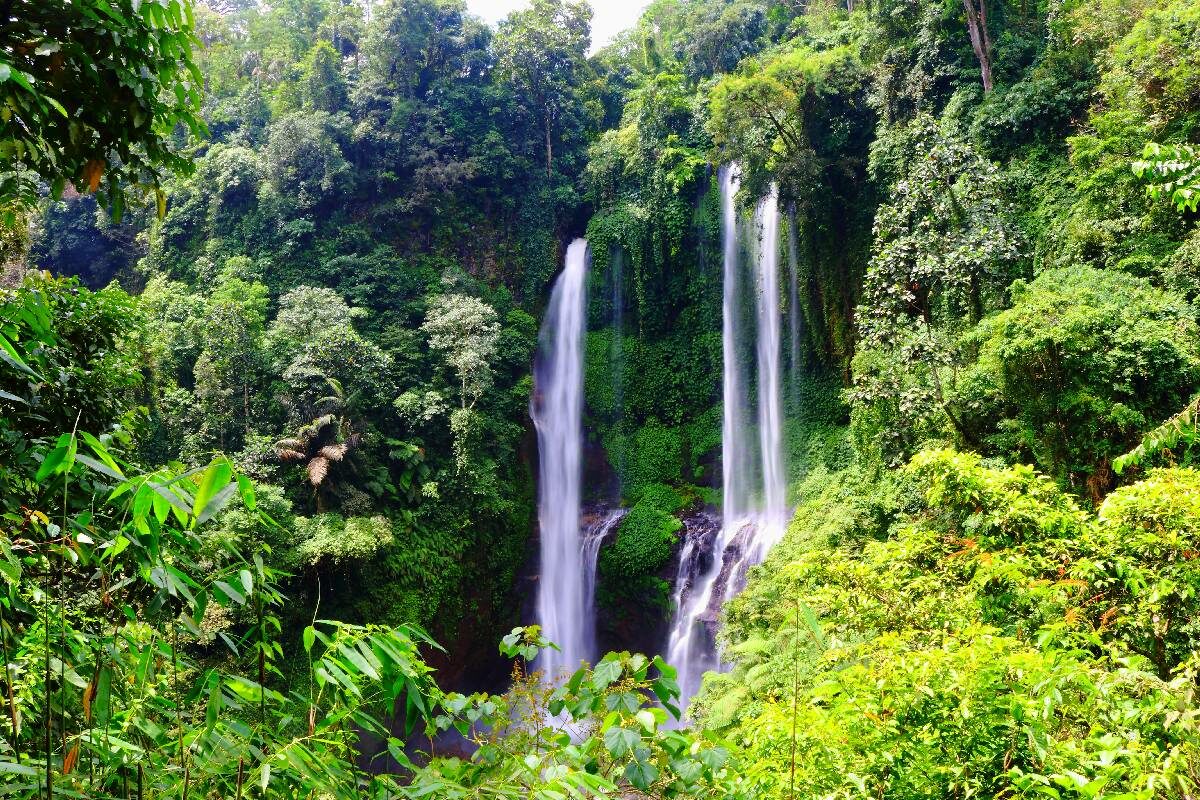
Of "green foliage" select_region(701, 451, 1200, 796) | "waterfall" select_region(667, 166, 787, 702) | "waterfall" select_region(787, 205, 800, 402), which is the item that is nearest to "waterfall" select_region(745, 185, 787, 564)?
"waterfall" select_region(667, 166, 787, 702)

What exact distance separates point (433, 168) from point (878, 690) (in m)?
17.1

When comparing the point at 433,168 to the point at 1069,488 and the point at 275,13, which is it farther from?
the point at 1069,488

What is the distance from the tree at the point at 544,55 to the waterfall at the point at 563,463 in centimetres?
406

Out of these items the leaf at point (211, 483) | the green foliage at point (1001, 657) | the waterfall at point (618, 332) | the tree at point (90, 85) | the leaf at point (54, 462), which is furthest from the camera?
the waterfall at point (618, 332)

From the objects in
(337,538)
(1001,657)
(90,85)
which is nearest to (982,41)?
(1001,657)

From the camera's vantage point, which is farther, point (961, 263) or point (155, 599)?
point (961, 263)

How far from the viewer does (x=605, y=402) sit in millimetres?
16734

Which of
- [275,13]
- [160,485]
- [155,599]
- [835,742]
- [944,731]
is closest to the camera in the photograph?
[160,485]

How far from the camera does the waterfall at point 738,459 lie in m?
12.3

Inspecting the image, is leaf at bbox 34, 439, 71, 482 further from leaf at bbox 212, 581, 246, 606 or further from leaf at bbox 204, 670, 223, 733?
leaf at bbox 204, 670, 223, 733

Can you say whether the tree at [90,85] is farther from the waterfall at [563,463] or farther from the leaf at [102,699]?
the waterfall at [563,463]

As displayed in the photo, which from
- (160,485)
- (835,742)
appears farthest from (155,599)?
(835,742)

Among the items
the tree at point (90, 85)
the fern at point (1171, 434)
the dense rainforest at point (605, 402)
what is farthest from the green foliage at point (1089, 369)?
the tree at point (90, 85)

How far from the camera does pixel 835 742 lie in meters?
2.26
